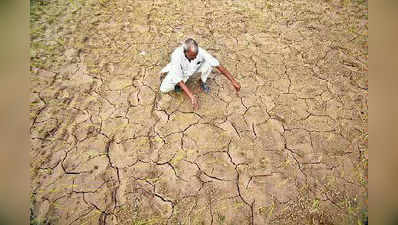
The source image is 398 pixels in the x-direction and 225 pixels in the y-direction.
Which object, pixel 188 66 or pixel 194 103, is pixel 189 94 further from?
pixel 188 66

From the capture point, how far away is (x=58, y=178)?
2.10 metres

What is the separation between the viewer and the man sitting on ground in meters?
2.25

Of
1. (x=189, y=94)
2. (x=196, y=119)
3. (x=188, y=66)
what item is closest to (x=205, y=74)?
(x=188, y=66)

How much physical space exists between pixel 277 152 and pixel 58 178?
2031 mm

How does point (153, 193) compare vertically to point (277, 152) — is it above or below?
below

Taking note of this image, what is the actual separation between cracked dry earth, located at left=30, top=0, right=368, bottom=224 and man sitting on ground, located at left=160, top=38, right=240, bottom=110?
193 mm

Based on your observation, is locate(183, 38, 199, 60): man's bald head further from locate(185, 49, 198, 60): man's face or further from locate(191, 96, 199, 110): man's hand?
locate(191, 96, 199, 110): man's hand

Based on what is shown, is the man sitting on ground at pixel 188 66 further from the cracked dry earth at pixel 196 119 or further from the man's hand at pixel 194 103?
the cracked dry earth at pixel 196 119

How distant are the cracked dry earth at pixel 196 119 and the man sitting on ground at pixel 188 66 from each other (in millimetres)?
193

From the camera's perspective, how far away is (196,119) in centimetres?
252

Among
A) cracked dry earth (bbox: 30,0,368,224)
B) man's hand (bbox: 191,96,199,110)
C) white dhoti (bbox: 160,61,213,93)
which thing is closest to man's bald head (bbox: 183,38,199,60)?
white dhoti (bbox: 160,61,213,93)
